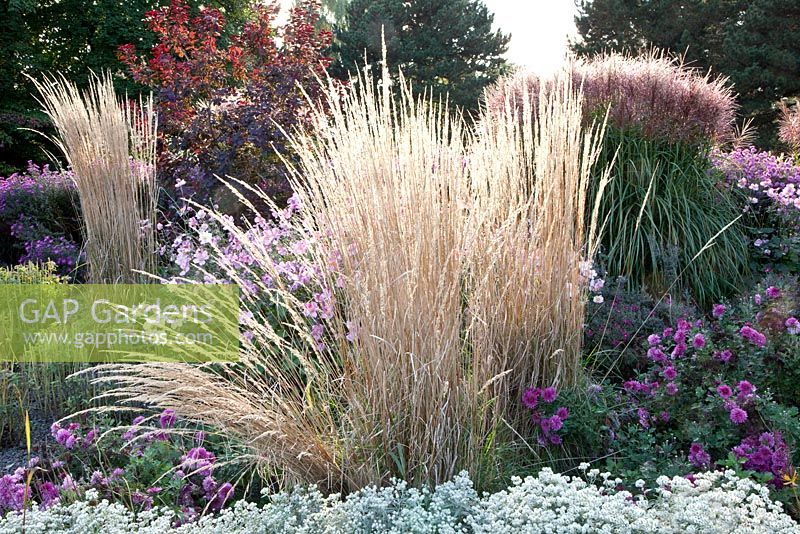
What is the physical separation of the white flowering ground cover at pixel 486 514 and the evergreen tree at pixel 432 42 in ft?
56.2

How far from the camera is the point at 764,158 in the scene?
5.71m

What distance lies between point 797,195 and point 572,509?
4.31 metres

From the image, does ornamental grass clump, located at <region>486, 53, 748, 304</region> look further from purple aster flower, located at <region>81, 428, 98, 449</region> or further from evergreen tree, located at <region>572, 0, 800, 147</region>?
evergreen tree, located at <region>572, 0, 800, 147</region>

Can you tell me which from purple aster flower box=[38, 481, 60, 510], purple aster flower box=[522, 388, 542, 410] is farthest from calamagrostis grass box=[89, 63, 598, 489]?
purple aster flower box=[38, 481, 60, 510]

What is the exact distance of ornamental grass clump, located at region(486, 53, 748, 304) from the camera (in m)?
4.43

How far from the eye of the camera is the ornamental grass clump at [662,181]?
4434 millimetres

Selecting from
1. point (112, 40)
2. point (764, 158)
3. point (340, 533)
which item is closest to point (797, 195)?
point (764, 158)

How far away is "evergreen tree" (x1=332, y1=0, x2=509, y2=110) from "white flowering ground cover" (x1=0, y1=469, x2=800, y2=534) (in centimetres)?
1712

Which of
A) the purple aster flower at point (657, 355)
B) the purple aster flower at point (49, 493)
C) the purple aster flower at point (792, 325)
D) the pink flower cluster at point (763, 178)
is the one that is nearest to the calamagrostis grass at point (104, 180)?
the purple aster flower at point (49, 493)

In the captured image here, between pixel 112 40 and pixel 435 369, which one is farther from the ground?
pixel 112 40

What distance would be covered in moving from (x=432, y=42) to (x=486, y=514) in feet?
60.9

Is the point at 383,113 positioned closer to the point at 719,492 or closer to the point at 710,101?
the point at 719,492

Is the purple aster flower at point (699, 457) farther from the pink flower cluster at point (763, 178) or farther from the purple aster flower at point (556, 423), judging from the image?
the pink flower cluster at point (763, 178)

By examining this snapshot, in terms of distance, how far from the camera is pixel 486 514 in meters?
1.83
